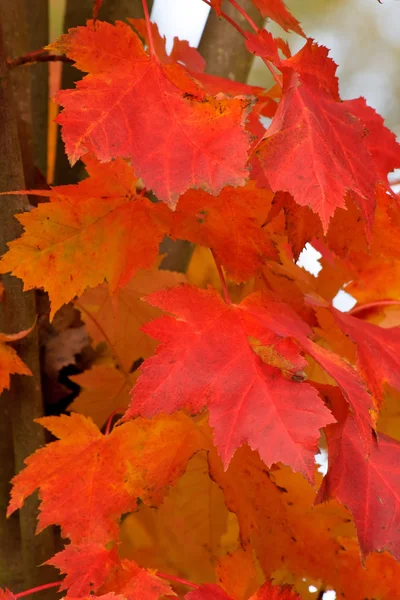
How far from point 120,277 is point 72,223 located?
0.06 m

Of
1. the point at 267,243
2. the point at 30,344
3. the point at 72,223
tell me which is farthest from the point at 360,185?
the point at 30,344

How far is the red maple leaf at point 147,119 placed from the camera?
374mm

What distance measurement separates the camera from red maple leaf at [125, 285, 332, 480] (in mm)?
372

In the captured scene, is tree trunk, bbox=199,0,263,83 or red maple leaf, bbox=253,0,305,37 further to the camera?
tree trunk, bbox=199,0,263,83

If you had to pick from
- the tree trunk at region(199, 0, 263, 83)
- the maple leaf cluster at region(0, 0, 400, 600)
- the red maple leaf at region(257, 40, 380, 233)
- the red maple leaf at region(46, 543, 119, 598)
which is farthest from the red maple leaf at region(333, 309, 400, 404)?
the tree trunk at region(199, 0, 263, 83)

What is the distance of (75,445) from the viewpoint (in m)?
0.51

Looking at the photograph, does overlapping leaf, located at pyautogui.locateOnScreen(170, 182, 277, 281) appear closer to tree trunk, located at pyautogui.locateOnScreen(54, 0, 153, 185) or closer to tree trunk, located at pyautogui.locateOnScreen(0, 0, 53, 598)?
tree trunk, located at pyautogui.locateOnScreen(0, 0, 53, 598)

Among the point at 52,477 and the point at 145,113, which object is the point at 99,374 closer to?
the point at 52,477

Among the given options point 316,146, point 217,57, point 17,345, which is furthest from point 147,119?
point 217,57

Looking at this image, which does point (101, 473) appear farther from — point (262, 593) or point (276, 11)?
point (276, 11)

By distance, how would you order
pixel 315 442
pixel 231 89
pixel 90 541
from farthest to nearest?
pixel 231 89, pixel 90 541, pixel 315 442

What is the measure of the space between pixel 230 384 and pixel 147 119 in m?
0.18

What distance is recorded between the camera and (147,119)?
15.7 inches

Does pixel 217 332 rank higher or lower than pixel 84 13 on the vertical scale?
lower
